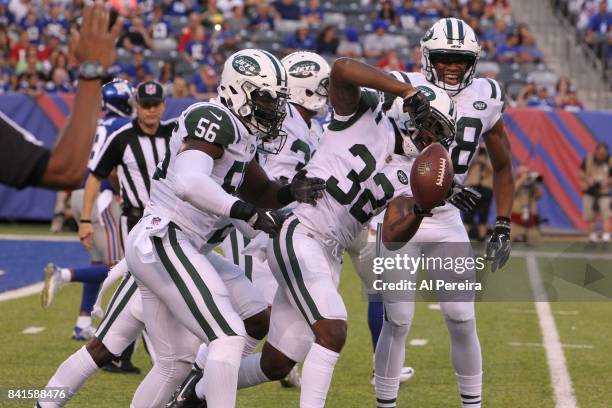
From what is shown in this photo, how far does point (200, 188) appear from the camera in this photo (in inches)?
171

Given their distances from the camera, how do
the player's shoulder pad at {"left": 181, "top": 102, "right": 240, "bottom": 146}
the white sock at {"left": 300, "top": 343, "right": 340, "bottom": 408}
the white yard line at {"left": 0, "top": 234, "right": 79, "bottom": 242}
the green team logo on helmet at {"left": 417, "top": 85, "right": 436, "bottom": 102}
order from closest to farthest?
the player's shoulder pad at {"left": 181, "top": 102, "right": 240, "bottom": 146}
the white sock at {"left": 300, "top": 343, "right": 340, "bottom": 408}
the green team logo on helmet at {"left": 417, "top": 85, "right": 436, "bottom": 102}
the white yard line at {"left": 0, "top": 234, "right": 79, "bottom": 242}

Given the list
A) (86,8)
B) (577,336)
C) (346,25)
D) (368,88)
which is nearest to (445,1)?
(346,25)

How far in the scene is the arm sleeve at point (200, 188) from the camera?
434 cm

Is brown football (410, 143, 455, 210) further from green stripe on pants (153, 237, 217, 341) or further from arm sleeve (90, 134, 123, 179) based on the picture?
arm sleeve (90, 134, 123, 179)

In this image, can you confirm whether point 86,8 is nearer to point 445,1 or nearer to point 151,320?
point 151,320

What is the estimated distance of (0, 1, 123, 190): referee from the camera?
3.23 meters

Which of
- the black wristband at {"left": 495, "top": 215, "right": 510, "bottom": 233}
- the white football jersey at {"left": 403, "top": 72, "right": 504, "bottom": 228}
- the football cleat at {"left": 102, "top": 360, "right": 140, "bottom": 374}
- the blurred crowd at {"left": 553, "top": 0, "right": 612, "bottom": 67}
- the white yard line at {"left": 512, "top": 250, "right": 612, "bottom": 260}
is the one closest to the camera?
the white football jersey at {"left": 403, "top": 72, "right": 504, "bottom": 228}

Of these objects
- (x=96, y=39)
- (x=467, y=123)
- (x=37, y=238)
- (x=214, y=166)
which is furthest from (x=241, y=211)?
(x=37, y=238)

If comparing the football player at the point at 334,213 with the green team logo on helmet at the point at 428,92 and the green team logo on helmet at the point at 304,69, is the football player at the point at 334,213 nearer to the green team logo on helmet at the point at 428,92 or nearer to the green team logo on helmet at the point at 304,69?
the green team logo on helmet at the point at 428,92

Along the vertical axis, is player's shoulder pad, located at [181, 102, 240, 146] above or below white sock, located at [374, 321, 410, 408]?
above

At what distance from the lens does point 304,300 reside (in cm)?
471

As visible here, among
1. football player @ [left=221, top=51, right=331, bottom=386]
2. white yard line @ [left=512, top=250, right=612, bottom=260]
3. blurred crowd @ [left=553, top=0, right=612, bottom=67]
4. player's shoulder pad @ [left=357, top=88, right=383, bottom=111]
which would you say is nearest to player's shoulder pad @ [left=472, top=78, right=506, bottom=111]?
player's shoulder pad @ [left=357, top=88, right=383, bottom=111]

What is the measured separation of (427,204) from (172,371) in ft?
4.07

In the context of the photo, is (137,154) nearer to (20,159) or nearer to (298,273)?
(298,273)
